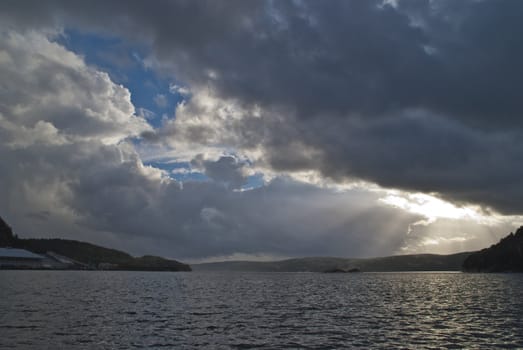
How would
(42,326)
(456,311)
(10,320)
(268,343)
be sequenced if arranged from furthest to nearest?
(456,311)
(10,320)
(42,326)
(268,343)

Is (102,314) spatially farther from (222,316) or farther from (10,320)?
(222,316)

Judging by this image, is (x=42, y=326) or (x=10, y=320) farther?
(x=10, y=320)

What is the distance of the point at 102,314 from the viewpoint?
68.1m

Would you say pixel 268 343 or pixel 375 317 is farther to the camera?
pixel 375 317

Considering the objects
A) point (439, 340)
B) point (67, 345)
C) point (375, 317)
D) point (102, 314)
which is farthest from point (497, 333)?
point (102, 314)

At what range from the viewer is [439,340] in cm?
4888

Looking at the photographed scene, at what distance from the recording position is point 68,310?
237 feet

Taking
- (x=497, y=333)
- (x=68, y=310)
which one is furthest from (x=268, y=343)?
(x=68, y=310)

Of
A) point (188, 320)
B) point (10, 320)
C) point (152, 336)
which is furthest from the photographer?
point (188, 320)

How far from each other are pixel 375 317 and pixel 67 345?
149ft

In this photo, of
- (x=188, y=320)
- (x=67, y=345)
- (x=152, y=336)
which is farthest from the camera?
(x=188, y=320)

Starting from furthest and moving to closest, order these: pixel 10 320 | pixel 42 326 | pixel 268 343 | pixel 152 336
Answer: pixel 10 320 → pixel 42 326 → pixel 152 336 → pixel 268 343

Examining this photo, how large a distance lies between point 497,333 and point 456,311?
83.8 feet

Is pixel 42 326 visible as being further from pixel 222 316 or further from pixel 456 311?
pixel 456 311
